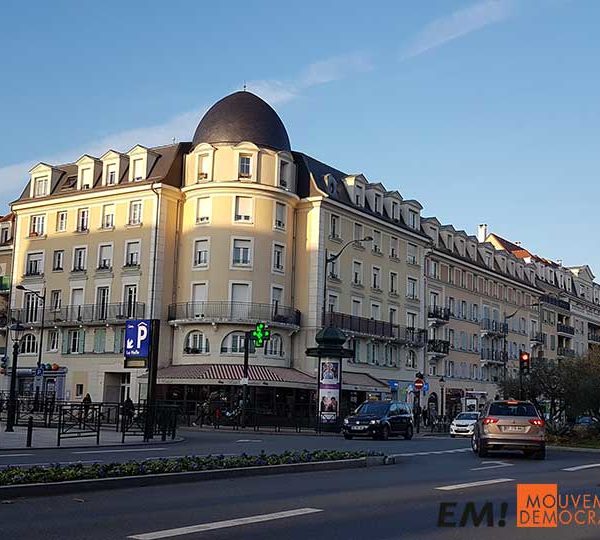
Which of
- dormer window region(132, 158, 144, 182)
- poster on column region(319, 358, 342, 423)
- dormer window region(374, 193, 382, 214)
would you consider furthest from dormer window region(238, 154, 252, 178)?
poster on column region(319, 358, 342, 423)

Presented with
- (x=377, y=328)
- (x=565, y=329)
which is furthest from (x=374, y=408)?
(x=565, y=329)

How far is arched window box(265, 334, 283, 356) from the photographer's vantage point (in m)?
54.2

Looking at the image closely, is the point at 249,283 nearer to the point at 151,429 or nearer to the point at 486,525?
the point at 151,429

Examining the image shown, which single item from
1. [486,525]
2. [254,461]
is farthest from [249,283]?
[486,525]

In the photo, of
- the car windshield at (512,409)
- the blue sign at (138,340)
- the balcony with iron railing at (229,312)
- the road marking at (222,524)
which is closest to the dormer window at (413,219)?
the balcony with iron railing at (229,312)

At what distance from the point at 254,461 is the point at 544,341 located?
8313cm

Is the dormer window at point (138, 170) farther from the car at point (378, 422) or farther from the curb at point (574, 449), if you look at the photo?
the curb at point (574, 449)

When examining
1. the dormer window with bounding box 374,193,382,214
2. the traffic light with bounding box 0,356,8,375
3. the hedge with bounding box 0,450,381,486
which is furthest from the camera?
the dormer window with bounding box 374,193,382,214

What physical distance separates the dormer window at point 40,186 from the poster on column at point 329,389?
3150 cm

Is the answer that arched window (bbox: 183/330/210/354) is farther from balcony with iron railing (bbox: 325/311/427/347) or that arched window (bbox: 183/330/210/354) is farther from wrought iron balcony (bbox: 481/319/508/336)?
wrought iron balcony (bbox: 481/319/508/336)

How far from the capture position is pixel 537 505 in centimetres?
1273

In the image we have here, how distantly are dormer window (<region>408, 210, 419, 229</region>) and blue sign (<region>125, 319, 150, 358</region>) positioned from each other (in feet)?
143

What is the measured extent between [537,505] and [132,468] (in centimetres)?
634

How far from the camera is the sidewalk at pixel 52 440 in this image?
2286 centimetres
